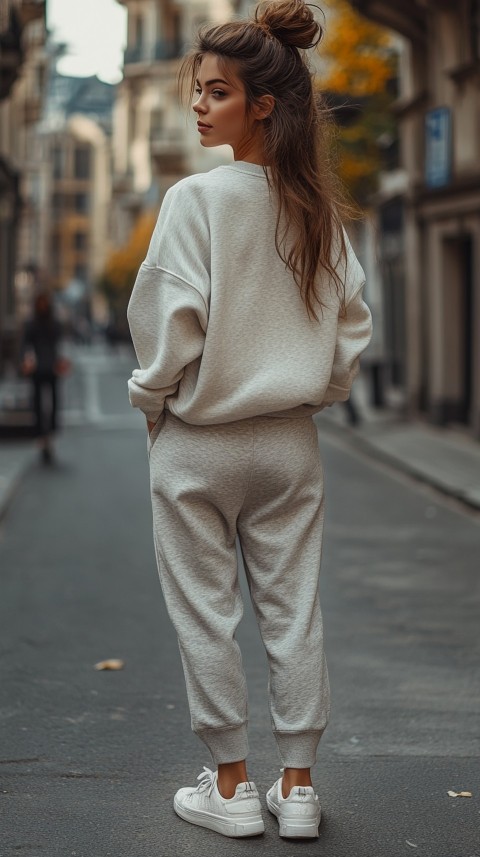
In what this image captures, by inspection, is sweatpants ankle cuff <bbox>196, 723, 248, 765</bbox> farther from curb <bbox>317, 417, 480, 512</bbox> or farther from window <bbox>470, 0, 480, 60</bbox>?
window <bbox>470, 0, 480, 60</bbox>

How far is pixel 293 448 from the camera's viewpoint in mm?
3754

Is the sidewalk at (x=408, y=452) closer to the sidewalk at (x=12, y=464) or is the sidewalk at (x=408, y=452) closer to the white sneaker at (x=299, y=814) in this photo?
the sidewalk at (x=12, y=464)

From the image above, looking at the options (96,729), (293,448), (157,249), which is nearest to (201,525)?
(293,448)

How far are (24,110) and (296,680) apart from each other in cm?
4662

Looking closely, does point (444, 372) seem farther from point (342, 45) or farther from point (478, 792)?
point (478, 792)

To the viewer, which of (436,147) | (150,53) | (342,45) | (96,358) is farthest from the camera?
(150,53)

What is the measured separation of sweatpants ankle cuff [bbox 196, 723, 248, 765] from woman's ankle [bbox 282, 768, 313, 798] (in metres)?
0.13

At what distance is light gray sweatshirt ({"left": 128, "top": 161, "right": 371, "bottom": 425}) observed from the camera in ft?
11.7

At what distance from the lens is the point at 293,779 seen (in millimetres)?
3803

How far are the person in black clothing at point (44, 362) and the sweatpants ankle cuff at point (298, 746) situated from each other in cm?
1183

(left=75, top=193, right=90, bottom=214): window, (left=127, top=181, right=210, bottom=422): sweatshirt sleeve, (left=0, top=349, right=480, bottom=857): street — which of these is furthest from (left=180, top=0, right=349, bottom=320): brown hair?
(left=75, top=193, right=90, bottom=214): window

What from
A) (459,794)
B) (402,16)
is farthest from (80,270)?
(459,794)

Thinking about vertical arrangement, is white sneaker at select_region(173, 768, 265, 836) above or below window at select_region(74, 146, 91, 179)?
below

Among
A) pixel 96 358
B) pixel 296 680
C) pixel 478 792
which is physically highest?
pixel 296 680
